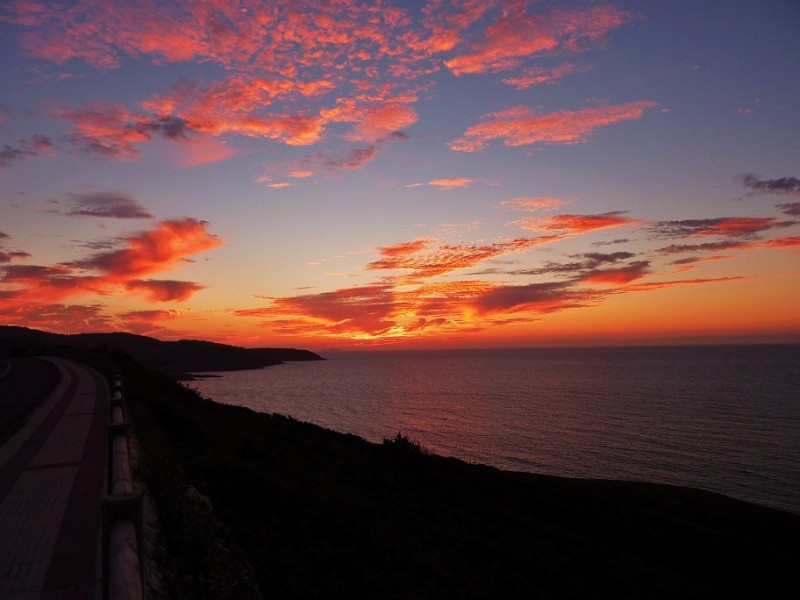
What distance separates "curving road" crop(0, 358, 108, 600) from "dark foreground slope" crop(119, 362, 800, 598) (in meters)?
1.10

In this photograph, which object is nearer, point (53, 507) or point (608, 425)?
point (53, 507)

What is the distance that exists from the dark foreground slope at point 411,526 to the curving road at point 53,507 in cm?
110

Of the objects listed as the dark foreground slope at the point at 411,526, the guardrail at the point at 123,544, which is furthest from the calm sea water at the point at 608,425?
the guardrail at the point at 123,544

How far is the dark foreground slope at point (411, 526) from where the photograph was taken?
983 centimetres

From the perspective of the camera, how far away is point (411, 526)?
17.1 m

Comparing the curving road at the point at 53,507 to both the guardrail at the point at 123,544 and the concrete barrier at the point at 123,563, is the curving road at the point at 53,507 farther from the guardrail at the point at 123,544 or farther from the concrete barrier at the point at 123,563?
the concrete barrier at the point at 123,563

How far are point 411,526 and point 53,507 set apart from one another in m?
12.2

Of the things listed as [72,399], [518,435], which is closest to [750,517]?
[518,435]

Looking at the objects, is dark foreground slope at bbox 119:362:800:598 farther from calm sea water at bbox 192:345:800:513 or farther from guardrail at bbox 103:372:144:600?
calm sea water at bbox 192:345:800:513

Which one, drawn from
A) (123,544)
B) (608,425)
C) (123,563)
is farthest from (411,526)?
(608,425)

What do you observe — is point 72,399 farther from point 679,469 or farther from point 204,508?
point 679,469

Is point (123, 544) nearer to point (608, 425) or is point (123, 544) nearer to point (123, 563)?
point (123, 563)

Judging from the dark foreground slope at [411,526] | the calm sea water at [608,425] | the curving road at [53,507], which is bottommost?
the calm sea water at [608,425]

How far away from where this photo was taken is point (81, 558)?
6.03m
